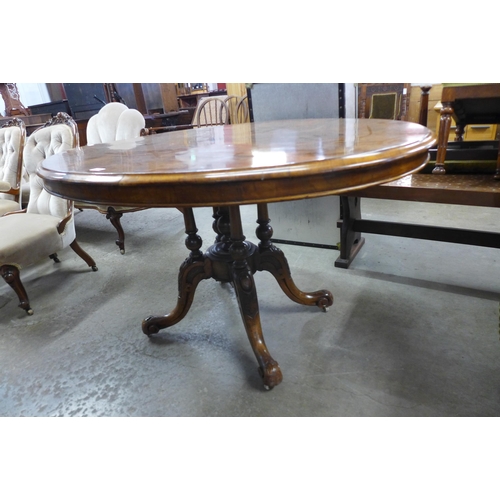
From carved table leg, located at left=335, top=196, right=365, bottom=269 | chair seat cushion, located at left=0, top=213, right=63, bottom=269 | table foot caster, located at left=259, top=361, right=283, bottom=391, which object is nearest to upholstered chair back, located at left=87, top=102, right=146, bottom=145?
chair seat cushion, located at left=0, top=213, right=63, bottom=269

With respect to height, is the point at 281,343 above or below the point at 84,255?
below

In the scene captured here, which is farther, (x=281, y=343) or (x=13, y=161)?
(x=13, y=161)

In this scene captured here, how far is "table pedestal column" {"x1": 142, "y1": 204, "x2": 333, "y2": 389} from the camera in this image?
1.23 meters

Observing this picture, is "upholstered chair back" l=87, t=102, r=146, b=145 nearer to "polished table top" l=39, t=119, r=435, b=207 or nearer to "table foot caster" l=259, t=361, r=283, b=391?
"polished table top" l=39, t=119, r=435, b=207

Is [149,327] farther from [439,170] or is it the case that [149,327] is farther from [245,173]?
[439,170]

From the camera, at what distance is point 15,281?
5.74 feet

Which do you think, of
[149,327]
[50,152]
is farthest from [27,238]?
[149,327]

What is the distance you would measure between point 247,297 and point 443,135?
3.55 ft

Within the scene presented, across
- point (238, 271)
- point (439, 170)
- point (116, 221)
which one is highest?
point (439, 170)

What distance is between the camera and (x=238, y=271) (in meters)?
1.25

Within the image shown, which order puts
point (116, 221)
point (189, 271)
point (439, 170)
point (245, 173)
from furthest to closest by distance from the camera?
point (116, 221) → point (439, 170) → point (189, 271) → point (245, 173)

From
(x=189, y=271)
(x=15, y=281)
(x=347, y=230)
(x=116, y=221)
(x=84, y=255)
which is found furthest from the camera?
(x=116, y=221)

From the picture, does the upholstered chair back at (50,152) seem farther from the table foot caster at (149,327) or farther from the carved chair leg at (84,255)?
the table foot caster at (149,327)

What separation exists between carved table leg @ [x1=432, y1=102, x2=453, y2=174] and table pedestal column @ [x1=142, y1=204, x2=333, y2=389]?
2.60 feet
